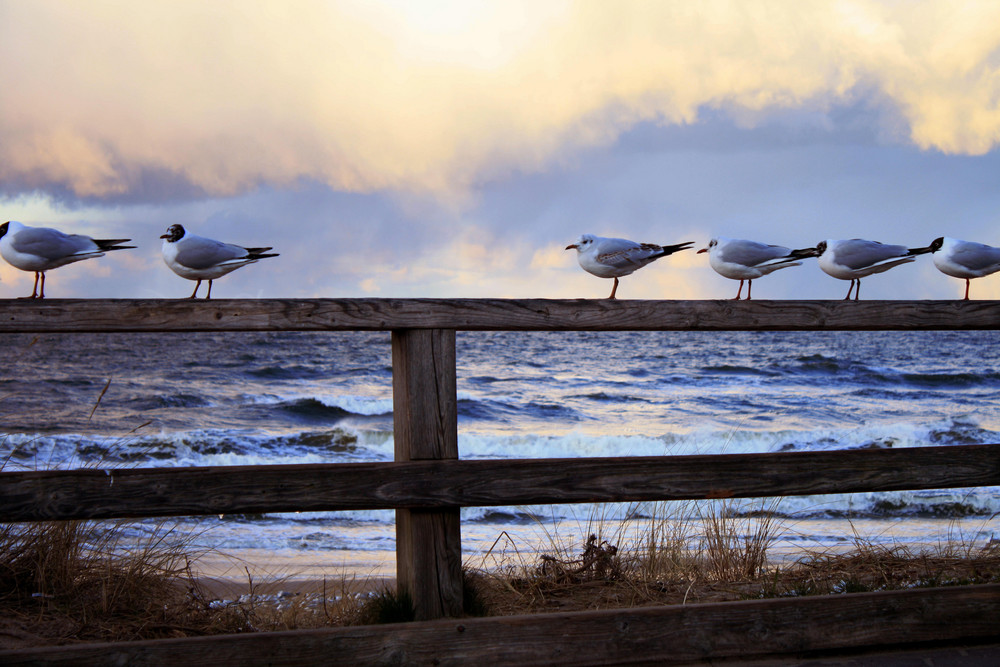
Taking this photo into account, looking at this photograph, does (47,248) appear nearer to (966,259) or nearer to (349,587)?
(349,587)

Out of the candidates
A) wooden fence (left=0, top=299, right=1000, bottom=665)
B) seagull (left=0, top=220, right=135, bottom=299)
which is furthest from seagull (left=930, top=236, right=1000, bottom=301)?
seagull (left=0, top=220, right=135, bottom=299)

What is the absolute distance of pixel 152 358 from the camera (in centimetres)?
2678

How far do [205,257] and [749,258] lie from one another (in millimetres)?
2817

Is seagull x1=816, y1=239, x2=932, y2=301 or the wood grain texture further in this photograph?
seagull x1=816, y1=239, x2=932, y2=301

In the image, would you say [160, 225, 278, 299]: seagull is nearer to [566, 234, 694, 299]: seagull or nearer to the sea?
the sea

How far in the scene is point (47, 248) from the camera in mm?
3562

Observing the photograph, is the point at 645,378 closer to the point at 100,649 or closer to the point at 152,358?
the point at 152,358

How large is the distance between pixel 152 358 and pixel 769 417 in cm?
2052

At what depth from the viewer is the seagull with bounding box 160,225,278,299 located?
3.99m

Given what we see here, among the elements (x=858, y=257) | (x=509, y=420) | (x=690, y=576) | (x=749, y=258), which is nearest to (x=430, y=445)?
(x=690, y=576)

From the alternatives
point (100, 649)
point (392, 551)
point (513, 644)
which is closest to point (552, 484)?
point (513, 644)

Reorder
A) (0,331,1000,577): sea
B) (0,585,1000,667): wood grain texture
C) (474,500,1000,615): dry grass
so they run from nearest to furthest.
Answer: (0,585,1000,667): wood grain texture → (474,500,1000,615): dry grass → (0,331,1000,577): sea

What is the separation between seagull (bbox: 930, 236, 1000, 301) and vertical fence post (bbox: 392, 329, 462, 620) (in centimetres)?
283

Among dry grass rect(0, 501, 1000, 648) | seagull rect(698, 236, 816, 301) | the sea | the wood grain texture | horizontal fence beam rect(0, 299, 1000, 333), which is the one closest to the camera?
the wood grain texture
